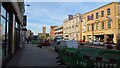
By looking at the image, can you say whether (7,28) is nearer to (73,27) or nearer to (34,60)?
(34,60)

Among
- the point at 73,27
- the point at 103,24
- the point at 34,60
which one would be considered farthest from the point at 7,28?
the point at 73,27

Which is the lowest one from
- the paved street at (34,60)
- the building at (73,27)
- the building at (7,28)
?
the paved street at (34,60)

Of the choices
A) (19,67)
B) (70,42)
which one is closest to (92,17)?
(70,42)

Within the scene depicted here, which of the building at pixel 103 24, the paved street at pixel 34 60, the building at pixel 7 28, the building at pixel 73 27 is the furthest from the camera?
the building at pixel 73 27

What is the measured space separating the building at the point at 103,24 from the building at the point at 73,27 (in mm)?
5353

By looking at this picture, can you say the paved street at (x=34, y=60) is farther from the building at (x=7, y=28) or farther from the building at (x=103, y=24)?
the building at (x=103, y=24)

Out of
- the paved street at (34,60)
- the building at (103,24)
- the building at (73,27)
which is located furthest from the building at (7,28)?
the building at (73,27)

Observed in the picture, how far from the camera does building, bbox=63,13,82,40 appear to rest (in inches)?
3784

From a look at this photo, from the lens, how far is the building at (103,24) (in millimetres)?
66812

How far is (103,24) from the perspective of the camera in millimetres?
73188

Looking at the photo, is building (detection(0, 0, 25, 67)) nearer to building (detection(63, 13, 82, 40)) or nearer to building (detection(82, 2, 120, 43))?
building (detection(82, 2, 120, 43))

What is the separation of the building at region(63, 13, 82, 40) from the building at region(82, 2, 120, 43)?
5.35 metres

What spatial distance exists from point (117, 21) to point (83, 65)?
5769 cm

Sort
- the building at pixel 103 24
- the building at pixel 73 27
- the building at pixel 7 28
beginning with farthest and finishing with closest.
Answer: the building at pixel 73 27
the building at pixel 103 24
the building at pixel 7 28
